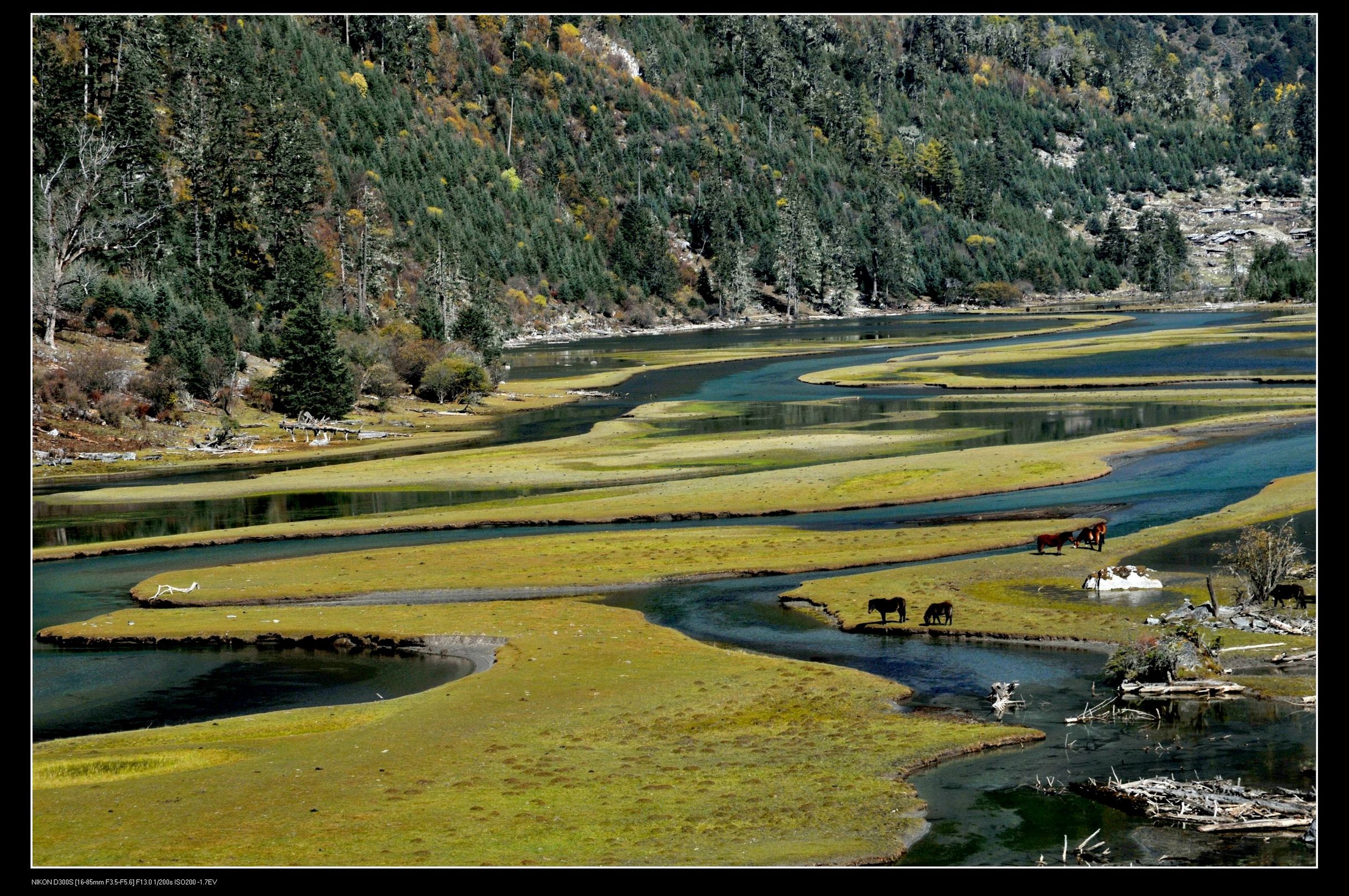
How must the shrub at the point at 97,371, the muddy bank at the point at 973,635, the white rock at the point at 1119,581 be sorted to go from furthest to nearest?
the shrub at the point at 97,371
the white rock at the point at 1119,581
the muddy bank at the point at 973,635

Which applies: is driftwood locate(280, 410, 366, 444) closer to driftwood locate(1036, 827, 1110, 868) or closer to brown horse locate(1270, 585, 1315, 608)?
brown horse locate(1270, 585, 1315, 608)

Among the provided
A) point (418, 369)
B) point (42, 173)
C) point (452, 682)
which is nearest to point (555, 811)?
point (452, 682)

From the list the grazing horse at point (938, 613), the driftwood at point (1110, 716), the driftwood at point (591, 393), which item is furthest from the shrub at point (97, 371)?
the driftwood at point (1110, 716)

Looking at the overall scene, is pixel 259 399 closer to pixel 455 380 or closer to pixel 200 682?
pixel 455 380

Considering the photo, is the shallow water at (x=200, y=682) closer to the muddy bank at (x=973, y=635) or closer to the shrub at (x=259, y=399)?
the muddy bank at (x=973, y=635)

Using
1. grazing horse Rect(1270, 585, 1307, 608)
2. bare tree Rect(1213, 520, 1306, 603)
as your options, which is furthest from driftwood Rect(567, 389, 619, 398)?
grazing horse Rect(1270, 585, 1307, 608)

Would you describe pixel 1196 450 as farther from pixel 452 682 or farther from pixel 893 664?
pixel 452 682

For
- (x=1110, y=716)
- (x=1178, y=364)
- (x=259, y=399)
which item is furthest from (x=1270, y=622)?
(x=1178, y=364)
